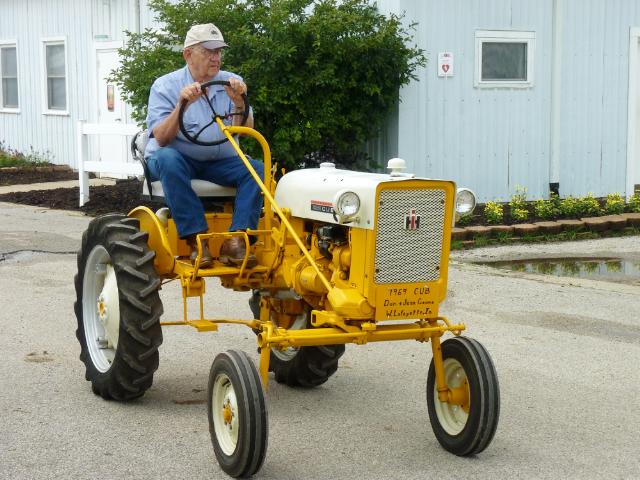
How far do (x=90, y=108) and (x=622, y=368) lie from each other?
1400 cm

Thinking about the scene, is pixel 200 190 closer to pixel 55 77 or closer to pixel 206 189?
→ pixel 206 189

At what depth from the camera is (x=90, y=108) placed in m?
19.5

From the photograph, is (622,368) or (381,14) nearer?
(622,368)

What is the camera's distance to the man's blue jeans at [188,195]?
6.35 m

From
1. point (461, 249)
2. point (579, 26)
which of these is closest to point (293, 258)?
point (461, 249)

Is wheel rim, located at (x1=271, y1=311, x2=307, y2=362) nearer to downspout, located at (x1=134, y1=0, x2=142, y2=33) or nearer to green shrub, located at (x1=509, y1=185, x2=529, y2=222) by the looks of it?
green shrub, located at (x1=509, y1=185, x2=529, y2=222)

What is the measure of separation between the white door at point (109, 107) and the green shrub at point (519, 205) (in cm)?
696

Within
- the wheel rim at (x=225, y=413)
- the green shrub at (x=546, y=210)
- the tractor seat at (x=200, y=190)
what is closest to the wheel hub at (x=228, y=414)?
the wheel rim at (x=225, y=413)

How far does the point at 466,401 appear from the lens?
5.54 metres

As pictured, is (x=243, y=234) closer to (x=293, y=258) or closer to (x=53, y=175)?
(x=293, y=258)

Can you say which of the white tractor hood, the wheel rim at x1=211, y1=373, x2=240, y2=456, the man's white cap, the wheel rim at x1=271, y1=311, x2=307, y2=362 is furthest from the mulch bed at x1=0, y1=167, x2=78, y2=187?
the wheel rim at x1=211, y1=373, x2=240, y2=456

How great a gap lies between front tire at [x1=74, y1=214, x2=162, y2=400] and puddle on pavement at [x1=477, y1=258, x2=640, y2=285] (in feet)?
17.1

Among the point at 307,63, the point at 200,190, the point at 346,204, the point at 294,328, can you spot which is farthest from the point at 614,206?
the point at 346,204

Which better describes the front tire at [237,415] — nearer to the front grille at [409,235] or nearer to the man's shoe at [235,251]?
the front grille at [409,235]
